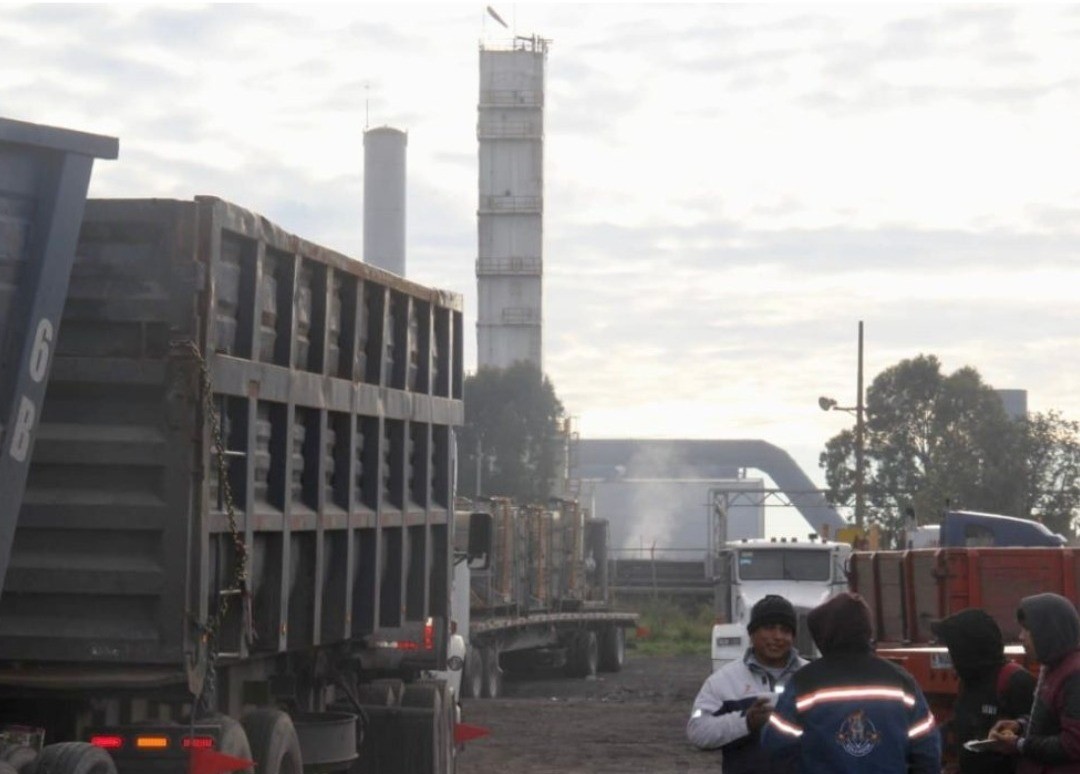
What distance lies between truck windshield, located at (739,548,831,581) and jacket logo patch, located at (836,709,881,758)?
72.0ft

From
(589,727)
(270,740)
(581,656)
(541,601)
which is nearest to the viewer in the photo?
(270,740)

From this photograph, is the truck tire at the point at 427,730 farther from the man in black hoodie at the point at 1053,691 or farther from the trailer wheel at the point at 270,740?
the man in black hoodie at the point at 1053,691

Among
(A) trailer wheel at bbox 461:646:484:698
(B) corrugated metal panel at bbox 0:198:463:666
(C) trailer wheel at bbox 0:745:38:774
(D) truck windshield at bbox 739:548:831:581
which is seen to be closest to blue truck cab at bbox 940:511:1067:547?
(D) truck windshield at bbox 739:548:831:581

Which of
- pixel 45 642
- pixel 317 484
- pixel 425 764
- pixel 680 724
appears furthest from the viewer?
pixel 680 724

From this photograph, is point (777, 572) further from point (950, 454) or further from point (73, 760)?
point (950, 454)

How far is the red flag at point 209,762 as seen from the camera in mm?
8547

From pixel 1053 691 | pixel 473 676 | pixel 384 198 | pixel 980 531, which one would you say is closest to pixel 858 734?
pixel 1053 691

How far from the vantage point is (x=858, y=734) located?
6230 mm

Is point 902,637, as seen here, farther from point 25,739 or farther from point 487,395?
point 487,395

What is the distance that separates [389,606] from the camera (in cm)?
1209

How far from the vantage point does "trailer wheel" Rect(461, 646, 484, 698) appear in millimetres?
28953

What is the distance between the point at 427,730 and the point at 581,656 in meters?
23.8

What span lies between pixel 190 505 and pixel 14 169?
78.0 inches

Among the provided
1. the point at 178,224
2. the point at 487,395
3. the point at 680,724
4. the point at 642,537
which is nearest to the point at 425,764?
the point at 178,224
